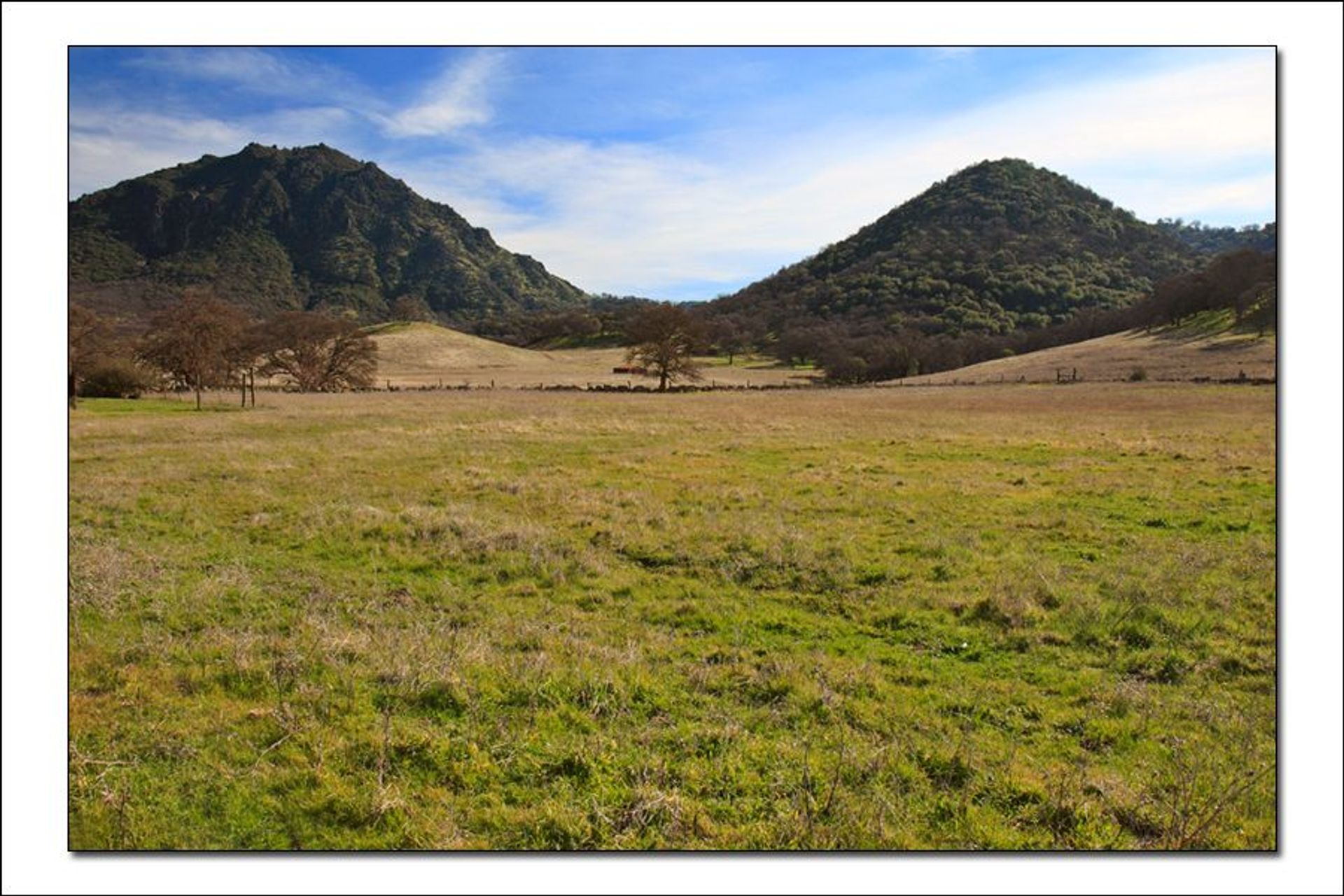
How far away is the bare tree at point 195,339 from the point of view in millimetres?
50219

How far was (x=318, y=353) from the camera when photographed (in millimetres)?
80625

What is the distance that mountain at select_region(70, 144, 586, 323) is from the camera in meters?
12.1

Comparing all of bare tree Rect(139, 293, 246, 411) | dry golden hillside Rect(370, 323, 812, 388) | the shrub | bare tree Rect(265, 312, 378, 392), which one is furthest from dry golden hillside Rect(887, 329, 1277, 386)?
the shrub

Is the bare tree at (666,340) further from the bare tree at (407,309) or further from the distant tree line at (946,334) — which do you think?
the bare tree at (407,309)

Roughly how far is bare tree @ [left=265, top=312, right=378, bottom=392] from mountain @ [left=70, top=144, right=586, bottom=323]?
9.55 feet

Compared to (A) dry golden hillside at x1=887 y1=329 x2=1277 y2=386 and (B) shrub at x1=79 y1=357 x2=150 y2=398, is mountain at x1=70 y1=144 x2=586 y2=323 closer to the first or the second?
(B) shrub at x1=79 y1=357 x2=150 y2=398

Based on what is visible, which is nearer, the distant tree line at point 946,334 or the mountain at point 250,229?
the mountain at point 250,229

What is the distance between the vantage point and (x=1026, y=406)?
48.4 metres

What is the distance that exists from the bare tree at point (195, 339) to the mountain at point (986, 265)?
9153cm

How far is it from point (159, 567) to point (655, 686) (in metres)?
9.48

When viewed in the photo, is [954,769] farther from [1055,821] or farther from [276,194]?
[276,194]

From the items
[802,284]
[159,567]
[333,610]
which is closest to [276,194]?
[159,567]

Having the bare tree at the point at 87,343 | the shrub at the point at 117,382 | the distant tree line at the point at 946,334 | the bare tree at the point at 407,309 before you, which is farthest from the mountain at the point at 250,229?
the bare tree at the point at 407,309

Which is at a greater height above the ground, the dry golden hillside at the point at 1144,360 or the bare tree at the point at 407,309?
the bare tree at the point at 407,309
